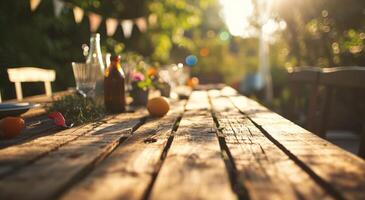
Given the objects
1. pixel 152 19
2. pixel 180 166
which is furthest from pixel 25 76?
pixel 152 19

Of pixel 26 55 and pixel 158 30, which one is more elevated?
pixel 158 30

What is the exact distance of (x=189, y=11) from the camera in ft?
35.8

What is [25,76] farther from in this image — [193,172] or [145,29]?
[145,29]

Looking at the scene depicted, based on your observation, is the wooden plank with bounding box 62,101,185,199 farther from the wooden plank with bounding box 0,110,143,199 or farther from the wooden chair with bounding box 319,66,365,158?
the wooden chair with bounding box 319,66,365,158

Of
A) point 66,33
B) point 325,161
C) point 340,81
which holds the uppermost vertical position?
point 66,33

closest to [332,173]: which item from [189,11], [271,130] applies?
[271,130]

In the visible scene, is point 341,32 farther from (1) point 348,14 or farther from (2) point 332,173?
(2) point 332,173

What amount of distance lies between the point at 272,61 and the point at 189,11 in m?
7.65

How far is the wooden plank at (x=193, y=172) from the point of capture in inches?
25.9

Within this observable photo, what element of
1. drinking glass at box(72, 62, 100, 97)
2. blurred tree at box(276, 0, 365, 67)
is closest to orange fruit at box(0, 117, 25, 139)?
drinking glass at box(72, 62, 100, 97)

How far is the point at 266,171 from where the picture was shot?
80 centimetres

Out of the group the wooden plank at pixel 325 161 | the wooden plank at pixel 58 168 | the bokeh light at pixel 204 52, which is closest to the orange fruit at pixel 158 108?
the wooden plank at pixel 58 168

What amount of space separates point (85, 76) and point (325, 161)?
1516mm

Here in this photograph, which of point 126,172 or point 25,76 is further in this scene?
point 25,76
